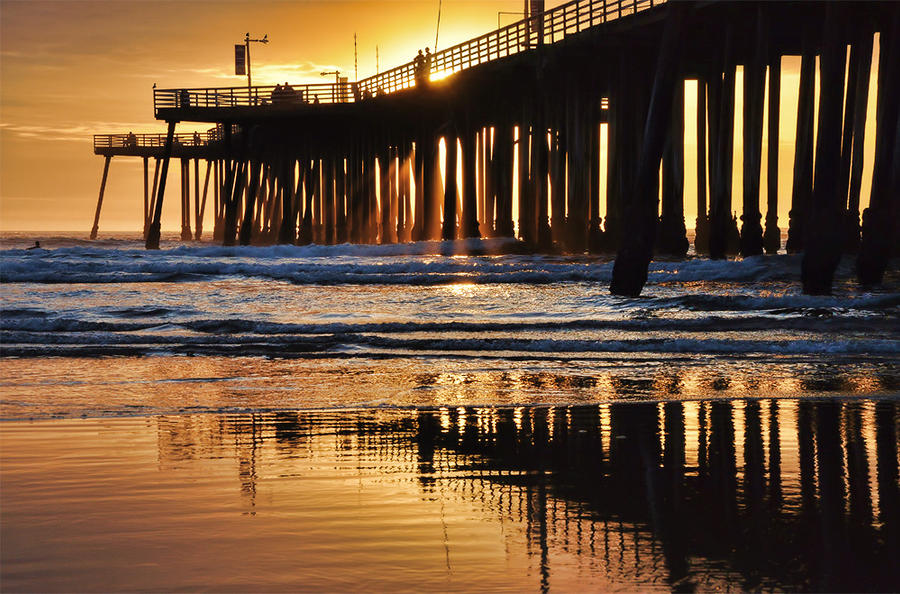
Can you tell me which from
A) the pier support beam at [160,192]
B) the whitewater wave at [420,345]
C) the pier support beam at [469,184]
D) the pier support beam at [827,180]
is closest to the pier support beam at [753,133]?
the pier support beam at [827,180]

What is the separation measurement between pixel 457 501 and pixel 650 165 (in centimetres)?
1306

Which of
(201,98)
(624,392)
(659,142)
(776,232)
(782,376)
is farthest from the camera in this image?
(201,98)

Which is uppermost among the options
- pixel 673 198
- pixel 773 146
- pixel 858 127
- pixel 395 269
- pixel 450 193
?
pixel 858 127

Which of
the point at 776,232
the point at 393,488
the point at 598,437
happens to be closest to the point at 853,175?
the point at 776,232

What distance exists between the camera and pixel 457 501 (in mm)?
5000

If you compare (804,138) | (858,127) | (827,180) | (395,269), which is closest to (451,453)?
(827,180)

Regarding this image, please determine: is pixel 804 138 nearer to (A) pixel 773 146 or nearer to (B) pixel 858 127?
(B) pixel 858 127

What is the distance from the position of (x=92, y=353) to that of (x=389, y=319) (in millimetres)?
4882

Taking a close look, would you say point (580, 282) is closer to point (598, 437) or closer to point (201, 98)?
point (598, 437)

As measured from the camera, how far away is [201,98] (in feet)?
142

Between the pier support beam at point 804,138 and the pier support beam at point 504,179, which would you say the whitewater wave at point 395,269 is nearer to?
the pier support beam at point 504,179

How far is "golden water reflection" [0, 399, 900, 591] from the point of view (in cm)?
393

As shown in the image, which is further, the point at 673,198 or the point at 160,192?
the point at 160,192

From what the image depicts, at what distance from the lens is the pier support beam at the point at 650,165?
17.3 m
